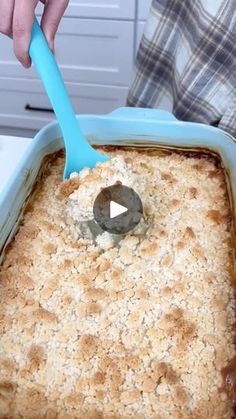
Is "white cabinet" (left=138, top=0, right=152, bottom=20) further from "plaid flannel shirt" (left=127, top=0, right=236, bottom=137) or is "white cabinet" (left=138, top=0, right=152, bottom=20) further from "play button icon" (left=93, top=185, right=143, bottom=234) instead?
"play button icon" (left=93, top=185, right=143, bottom=234)

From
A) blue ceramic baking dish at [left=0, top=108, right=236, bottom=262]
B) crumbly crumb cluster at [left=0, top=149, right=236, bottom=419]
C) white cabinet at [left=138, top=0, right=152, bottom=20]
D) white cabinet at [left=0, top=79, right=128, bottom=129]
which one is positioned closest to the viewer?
crumbly crumb cluster at [left=0, top=149, right=236, bottom=419]

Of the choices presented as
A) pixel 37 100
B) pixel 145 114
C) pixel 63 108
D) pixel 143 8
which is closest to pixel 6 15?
pixel 63 108

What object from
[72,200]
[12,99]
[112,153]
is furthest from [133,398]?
[12,99]

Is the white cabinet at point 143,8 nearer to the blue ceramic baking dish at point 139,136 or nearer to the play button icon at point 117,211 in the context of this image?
the blue ceramic baking dish at point 139,136

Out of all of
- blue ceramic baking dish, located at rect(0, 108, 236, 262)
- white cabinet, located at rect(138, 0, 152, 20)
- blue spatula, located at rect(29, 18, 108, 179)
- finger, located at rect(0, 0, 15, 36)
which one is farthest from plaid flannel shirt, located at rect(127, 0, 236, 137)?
white cabinet, located at rect(138, 0, 152, 20)

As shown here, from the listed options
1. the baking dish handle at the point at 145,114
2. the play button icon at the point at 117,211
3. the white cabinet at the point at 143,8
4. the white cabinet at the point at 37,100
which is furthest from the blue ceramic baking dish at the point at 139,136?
the white cabinet at the point at 37,100

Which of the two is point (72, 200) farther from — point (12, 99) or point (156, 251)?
point (12, 99)
